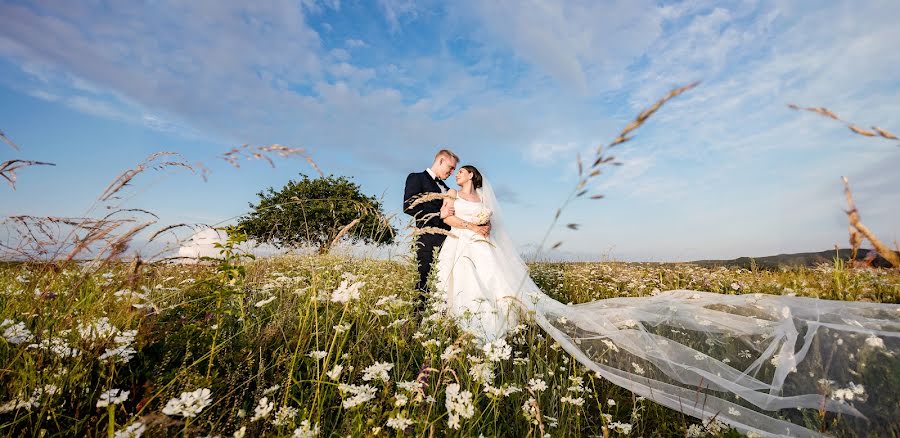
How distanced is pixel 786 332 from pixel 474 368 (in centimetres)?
302

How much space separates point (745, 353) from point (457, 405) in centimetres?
308

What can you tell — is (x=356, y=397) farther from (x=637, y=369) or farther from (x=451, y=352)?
(x=637, y=369)

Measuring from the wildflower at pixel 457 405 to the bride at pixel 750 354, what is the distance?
0.61 metres

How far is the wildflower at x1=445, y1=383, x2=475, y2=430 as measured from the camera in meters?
1.77

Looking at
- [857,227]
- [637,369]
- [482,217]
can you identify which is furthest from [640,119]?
[482,217]

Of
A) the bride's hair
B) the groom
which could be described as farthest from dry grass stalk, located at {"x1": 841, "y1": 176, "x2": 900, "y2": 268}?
the bride's hair

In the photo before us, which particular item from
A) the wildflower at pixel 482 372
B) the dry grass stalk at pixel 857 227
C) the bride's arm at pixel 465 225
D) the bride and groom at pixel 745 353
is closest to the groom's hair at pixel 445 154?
the bride's arm at pixel 465 225

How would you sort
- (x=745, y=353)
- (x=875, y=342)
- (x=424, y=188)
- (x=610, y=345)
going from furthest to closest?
(x=424, y=188), (x=610, y=345), (x=745, y=353), (x=875, y=342)

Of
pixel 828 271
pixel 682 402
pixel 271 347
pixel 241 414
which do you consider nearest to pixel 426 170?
pixel 271 347

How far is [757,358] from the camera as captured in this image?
340 cm

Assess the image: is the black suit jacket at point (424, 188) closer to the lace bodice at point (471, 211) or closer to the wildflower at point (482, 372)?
the lace bodice at point (471, 211)

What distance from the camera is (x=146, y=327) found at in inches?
91.7

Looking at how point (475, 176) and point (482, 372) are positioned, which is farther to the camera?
point (475, 176)

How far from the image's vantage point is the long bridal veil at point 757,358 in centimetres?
273
